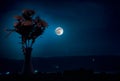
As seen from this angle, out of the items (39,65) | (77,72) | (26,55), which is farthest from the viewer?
(39,65)

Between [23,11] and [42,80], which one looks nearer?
[42,80]

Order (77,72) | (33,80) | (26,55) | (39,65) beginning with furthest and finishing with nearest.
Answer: (39,65) → (26,55) → (77,72) → (33,80)

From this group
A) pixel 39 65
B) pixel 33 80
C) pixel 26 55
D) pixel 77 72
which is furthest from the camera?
pixel 39 65

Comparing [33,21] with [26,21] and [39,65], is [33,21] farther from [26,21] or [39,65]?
[39,65]

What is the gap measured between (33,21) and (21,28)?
1.46 m

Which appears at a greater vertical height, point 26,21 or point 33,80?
point 26,21

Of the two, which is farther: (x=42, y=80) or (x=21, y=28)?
(x=21, y=28)

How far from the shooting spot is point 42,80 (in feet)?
84.9

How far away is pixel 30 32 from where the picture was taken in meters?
34.0

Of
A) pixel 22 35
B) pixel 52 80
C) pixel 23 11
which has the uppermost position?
pixel 23 11

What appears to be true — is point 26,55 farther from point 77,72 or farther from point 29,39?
point 77,72

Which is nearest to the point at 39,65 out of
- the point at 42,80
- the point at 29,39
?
the point at 29,39

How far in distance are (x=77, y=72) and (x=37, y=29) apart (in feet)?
23.2


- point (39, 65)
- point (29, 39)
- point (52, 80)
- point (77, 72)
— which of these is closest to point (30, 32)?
point (29, 39)
